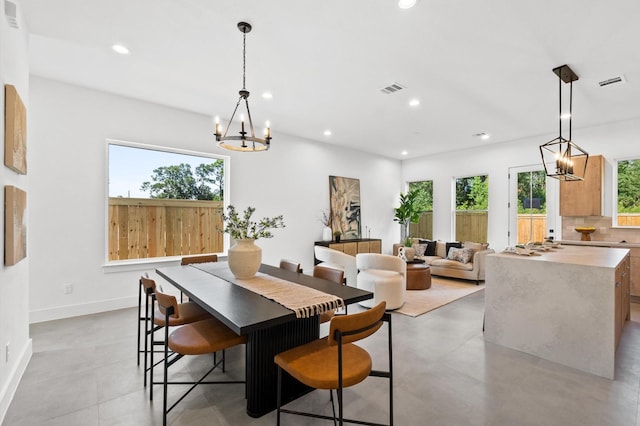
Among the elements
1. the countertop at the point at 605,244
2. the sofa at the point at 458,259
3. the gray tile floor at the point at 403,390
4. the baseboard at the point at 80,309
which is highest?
the countertop at the point at 605,244

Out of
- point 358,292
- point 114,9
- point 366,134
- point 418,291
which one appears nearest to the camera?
point 358,292

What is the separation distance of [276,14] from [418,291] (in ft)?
14.9

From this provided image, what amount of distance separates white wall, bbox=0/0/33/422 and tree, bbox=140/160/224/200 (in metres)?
1.97

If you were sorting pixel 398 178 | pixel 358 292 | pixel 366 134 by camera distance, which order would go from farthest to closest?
pixel 398 178, pixel 366 134, pixel 358 292

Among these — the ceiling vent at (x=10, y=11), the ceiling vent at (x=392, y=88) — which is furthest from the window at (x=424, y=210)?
the ceiling vent at (x=10, y=11)

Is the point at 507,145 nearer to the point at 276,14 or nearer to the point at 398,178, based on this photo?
the point at 398,178

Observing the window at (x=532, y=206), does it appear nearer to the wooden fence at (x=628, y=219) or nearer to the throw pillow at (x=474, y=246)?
the throw pillow at (x=474, y=246)

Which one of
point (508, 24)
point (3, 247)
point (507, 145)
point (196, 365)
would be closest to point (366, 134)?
point (507, 145)

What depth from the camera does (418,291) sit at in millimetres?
5176

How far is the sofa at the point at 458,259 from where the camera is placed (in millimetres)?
5789

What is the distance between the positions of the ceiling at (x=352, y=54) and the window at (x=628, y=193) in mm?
859

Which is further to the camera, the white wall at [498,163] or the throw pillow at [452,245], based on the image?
the throw pillow at [452,245]

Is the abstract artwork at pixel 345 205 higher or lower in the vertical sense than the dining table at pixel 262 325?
higher

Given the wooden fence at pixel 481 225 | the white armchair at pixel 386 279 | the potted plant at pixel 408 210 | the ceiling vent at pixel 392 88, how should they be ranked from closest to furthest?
the ceiling vent at pixel 392 88
the white armchair at pixel 386 279
the wooden fence at pixel 481 225
the potted plant at pixel 408 210
